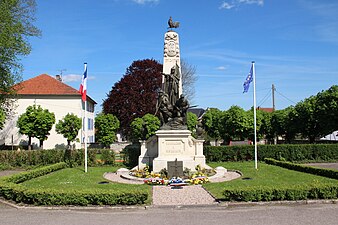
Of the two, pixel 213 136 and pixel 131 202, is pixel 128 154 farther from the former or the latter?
pixel 213 136

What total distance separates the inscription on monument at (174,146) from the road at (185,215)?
24.6 ft

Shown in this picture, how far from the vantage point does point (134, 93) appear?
43688 millimetres

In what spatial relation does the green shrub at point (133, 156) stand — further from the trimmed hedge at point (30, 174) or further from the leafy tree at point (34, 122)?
the leafy tree at point (34, 122)

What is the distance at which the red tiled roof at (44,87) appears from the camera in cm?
4194

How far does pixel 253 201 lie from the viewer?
1028 centimetres

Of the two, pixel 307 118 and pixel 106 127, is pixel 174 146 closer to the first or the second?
pixel 307 118

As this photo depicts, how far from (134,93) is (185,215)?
3550 cm

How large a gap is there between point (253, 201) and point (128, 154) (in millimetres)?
14165

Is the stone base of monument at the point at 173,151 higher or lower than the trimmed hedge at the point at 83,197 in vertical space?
higher

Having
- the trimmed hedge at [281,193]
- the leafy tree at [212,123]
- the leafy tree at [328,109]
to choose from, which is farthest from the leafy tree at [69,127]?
the trimmed hedge at [281,193]

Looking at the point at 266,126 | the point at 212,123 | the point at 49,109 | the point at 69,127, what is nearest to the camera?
the point at 69,127

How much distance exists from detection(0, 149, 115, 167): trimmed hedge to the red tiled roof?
1842 centimetres

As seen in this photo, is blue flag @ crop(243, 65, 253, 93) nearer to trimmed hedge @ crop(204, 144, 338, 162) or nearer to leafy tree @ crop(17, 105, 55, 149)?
trimmed hedge @ crop(204, 144, 338, 162)

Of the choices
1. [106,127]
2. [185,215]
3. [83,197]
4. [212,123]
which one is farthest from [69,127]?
[185,215]
